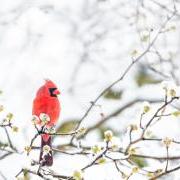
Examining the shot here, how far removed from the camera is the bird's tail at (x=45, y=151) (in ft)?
8.03

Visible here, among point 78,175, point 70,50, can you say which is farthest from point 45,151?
point 70,50

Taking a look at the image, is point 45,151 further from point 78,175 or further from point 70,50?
point 70,50

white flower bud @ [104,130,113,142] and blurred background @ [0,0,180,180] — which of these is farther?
blurred background @ [0,0,180,180]

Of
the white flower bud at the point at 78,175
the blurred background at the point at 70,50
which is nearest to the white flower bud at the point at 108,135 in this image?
the white flower bud at the point at 78,175

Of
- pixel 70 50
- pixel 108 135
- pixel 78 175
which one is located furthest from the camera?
pixel 70 50

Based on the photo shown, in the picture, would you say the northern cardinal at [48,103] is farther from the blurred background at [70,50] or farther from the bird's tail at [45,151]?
the blurred background at [70,50]

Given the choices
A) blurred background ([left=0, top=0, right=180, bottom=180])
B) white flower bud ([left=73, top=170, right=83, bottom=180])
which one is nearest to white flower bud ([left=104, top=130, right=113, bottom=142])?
white flower bud ([left=73, top=170, right=83, bottom=180])

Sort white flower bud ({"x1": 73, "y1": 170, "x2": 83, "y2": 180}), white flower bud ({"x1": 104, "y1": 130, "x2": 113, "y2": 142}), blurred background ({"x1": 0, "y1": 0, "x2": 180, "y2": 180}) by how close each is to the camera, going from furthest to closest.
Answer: blurred background ({"x1": 0, "y1": 0, "x2": 180, "y2": 180}) < white flower bud ({"x1": 104, "y1": 130, "x2": 113, "y2": 142}) < white flower bud ({"x1": 73, "y1": 170, "x2": 83, "y2": 180})

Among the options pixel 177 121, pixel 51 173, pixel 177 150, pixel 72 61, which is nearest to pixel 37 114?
pixel 51 173

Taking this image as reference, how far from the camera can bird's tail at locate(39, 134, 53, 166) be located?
2447 millimetres

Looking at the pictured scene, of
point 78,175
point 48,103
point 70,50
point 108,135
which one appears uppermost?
point 70,50

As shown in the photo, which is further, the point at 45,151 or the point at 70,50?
the point at 70,50

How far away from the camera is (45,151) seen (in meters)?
2.44

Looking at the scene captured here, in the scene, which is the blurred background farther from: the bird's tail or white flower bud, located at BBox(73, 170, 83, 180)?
white flower bud, located at BBox(73, 170, 83, 180)
